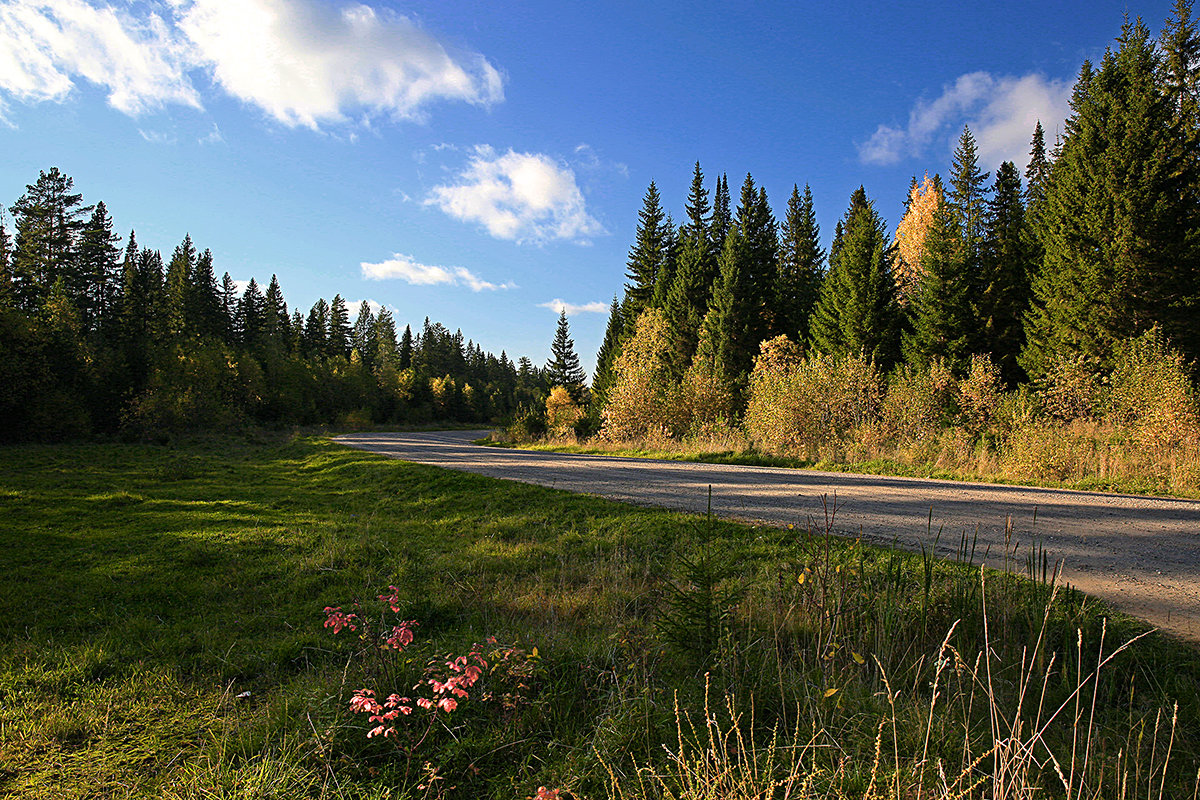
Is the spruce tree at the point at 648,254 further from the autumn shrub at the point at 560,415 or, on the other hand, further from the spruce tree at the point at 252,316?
the spruce tree at the point at 252,316

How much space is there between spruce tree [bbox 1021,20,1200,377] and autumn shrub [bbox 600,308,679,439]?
50.4 ft

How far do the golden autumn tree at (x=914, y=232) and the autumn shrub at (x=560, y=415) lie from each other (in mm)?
20458

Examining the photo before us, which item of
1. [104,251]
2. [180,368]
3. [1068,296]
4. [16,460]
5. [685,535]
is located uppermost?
[104,251]

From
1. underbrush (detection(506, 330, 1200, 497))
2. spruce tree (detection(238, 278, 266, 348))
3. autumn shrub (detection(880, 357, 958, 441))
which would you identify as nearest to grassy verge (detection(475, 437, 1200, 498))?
underbrush (detection(506, 330, 1200, 497))

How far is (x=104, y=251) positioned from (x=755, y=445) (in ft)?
195

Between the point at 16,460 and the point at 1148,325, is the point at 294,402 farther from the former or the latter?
the point at 1148,325

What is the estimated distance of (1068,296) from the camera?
1970 centimetres

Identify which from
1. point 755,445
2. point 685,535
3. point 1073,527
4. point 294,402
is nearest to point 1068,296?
point 755,445

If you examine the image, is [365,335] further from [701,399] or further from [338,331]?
[701,399]

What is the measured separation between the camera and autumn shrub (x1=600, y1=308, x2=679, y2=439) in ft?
85.4

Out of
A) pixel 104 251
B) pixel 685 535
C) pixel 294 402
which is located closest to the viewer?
pixel 685 535

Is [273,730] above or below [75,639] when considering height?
above

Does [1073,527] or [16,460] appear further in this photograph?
[16,460]

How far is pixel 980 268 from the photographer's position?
26.3 meters
